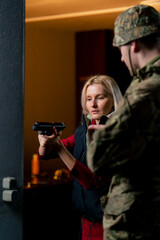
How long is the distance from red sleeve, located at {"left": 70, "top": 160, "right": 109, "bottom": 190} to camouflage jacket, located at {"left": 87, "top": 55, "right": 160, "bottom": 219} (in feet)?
1.37

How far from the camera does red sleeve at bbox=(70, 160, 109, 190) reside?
161cm

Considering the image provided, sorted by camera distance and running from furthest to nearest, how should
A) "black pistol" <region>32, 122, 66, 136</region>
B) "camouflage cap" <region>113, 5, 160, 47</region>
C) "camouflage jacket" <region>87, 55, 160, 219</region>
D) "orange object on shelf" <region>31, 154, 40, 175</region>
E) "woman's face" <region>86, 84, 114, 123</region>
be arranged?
"orange object on shelf" <region>31, 154, 40, 175</region>, "woman's face" <region>86, 84, 114, 123</region>, "black pistol" <region>32, 122, 66, 136</region>, "camouflage cap" <region>113, 5, 160, 47</region>, "camouflage jacket" <region>87, 55, 160, 219</region>

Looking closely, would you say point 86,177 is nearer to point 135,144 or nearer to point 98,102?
point 98,102

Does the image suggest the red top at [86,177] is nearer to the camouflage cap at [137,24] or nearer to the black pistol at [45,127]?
the black pistol at [45,127]

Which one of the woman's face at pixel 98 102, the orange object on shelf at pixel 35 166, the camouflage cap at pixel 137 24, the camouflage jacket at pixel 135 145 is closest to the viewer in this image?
the camouflage jacket at pixel 135 145

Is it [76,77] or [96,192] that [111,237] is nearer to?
[96,192]

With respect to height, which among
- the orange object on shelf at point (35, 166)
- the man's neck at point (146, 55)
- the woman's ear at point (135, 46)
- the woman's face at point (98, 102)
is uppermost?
the woman's ear at point (135, 46)

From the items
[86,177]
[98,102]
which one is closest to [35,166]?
[98,102]

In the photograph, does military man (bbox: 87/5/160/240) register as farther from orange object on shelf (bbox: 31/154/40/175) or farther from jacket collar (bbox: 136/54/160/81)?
orange object on shelf (bbox: 31/154/40/175)

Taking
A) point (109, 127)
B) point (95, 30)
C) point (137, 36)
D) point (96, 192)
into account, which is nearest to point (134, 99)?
point (109, 127)

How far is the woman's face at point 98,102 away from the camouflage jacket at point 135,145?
2.10 feet

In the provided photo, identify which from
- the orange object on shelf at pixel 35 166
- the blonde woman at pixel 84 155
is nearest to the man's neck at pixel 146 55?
the blonde woman at pixel 84 155

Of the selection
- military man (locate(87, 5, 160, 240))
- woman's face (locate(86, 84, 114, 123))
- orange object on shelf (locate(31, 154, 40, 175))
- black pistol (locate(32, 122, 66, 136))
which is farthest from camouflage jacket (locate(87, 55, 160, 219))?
orange object on shelf (locate(31, 154, 40, 175))

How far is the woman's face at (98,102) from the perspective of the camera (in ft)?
6.05
